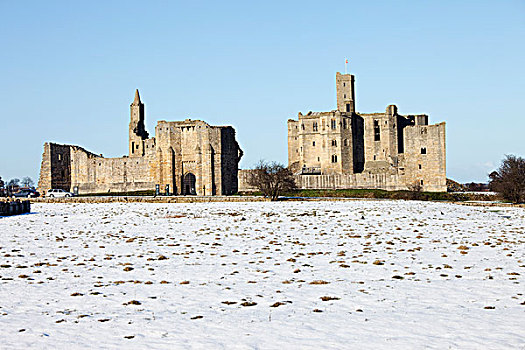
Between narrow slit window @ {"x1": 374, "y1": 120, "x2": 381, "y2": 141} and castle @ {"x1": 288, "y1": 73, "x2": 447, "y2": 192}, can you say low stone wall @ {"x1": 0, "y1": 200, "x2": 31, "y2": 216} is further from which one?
narrow slit window @ {"x1": 374, "y1": 120, "x2": 381, "y2": 141}

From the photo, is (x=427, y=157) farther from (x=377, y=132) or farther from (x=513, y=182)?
(x=513, y=182)

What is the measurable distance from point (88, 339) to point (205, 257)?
7.71 metres

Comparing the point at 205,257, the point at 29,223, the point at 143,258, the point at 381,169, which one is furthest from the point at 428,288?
the point at 381,169

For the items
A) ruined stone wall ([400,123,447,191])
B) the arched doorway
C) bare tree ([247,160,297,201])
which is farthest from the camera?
ruined stone wall ([400,123,447,191])

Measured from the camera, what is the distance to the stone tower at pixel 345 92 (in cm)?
11450

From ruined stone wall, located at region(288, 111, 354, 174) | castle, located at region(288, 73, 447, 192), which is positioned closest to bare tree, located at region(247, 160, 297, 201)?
castle, located at region(288, 73, 447, 192)

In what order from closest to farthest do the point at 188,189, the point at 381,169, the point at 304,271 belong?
the point at 304,271 → the point at 188,189 → the point at 381,169

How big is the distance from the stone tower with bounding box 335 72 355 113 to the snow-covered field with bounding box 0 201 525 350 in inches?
3685

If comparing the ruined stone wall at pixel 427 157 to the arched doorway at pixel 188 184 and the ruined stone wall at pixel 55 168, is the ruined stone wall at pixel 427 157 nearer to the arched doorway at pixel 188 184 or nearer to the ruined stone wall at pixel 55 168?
the arched doorway at pixel 188 184

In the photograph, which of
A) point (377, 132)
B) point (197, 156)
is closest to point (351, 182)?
point (377, 132)

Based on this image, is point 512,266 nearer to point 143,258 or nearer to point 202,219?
point 143,258

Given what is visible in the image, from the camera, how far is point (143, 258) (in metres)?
16.2

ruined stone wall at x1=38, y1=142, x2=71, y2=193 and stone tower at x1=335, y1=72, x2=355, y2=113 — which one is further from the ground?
stone tower at x1=335, y1=72, x2=355, y2=113

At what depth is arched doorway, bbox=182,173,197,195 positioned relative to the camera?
65312 mm
